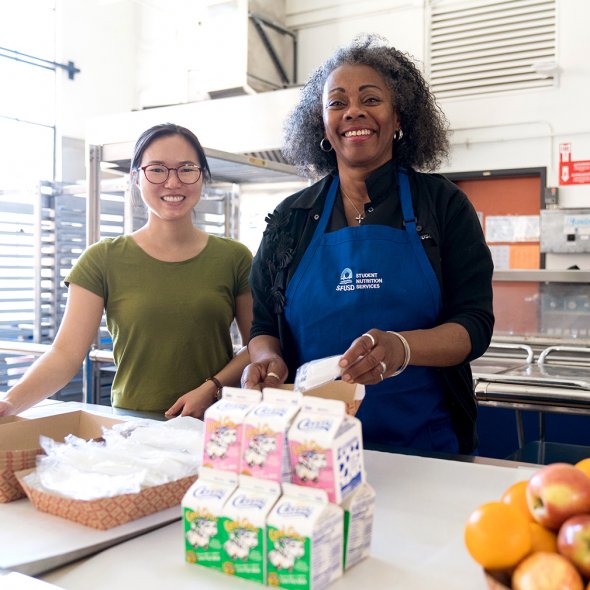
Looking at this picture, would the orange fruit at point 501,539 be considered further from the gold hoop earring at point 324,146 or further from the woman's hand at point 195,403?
the gold hoop earring at point 324,146

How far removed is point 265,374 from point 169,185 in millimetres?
755

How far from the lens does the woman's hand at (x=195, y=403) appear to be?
5.56ft

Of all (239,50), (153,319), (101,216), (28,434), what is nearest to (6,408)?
(28,434)

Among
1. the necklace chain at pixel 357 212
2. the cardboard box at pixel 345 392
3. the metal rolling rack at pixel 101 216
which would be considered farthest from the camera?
the metal rolling rack at pixel 101 216

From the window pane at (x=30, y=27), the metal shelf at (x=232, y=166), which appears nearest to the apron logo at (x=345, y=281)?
the metal shelf at (x=232, y=166)

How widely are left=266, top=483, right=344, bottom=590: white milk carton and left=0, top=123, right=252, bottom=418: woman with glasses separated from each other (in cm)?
105

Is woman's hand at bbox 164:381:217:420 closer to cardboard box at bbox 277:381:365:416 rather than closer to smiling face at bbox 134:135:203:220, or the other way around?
cardboard box at bbox 277:381:365:416

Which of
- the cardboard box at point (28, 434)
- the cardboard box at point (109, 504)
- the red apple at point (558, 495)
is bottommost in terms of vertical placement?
the cardboard box at point (109, 504)

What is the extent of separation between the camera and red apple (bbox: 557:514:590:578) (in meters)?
0.74

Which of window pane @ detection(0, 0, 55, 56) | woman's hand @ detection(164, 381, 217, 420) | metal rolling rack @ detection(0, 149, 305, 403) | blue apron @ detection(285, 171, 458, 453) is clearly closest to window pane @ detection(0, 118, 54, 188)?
window pane @ detection(0, 0, 55, 56)

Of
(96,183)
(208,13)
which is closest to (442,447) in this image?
(96,183)

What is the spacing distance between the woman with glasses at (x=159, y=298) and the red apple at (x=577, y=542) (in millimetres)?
1229

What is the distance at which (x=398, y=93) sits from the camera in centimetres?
174

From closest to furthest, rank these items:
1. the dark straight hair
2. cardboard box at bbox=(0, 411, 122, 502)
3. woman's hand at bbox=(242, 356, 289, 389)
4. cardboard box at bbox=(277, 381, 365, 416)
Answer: cardboard box at bbox=(0, 411, 122, 502) < cardboard box at bbox=(277, 381, 365, 416) < woman's hand at bbox=(242, 356, 289, 389) < the dark straight hair
